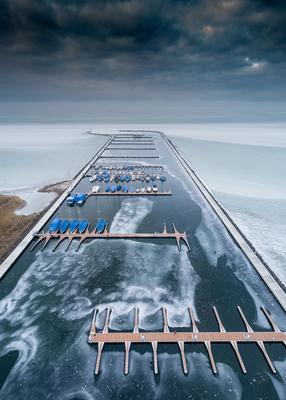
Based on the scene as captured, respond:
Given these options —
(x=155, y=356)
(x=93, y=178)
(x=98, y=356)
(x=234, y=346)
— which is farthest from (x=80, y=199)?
(x=234, y=346)

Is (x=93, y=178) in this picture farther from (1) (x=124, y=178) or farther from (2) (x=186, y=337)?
(2) (x=186, y=337)

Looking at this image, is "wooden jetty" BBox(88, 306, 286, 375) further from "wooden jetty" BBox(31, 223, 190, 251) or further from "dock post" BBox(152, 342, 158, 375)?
"wooden jetty" BBox(31, 223, 190, 251)

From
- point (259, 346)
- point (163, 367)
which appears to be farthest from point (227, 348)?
point (163, 367)

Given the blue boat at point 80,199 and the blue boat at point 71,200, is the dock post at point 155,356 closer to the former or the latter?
the blue boat at point 80,199

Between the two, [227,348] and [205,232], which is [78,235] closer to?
[205,232]

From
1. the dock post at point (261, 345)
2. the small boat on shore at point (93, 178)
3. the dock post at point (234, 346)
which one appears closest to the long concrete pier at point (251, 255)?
the dock post at point (261, 345)

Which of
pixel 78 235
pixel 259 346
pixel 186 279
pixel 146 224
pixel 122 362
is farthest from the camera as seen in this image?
pixel 146 224

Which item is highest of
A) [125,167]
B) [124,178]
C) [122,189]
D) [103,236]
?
[125,167]
